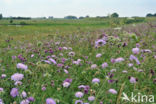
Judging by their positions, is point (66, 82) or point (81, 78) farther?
point (81, 78)

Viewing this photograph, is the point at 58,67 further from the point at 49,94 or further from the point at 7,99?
the point at 7,99

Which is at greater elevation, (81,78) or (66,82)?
(66,82)

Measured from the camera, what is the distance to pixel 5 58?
382 centimetres

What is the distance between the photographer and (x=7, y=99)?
7.06ft

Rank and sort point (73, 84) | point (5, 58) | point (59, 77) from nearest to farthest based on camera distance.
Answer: point (73, 84), point (59, 77), point (5, 58)

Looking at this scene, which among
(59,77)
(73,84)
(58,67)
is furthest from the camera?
(58,67)

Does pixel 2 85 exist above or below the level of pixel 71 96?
above

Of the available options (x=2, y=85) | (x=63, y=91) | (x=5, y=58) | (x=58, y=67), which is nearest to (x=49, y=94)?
(x=63, y=91)

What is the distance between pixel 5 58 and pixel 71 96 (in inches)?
76.7

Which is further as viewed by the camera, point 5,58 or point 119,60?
point 5,58

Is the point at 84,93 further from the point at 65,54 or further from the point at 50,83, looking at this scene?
the point at 65,54

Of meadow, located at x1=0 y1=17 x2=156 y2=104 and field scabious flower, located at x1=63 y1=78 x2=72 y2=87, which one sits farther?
field scabious flower, located at x1=63 y1=78 x2=72 y2=87

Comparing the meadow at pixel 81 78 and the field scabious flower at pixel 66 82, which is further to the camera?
the field scabious flower at pixel 66 82

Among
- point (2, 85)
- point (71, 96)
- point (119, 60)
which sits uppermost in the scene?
point (119, 60)
